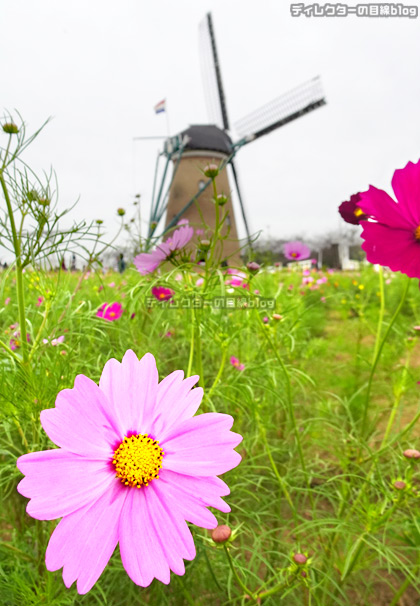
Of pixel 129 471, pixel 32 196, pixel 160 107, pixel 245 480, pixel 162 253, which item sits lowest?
pixel 245 480

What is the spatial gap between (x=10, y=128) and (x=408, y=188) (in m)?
0.50

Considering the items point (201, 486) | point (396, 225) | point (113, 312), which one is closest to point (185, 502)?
point (201, 486)

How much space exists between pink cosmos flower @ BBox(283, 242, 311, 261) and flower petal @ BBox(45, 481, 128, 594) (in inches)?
67.6

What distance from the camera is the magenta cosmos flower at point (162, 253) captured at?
569 mm

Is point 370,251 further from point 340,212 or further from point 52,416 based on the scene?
point 52,416

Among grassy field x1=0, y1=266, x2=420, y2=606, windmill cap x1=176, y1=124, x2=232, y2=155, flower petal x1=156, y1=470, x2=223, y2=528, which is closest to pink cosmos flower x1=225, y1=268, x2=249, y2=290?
grassy field x1=0, y1=266, x2=420, y2=606

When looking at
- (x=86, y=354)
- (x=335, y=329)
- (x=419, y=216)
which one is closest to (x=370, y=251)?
(x=419, y=216)

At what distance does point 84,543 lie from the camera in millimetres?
214

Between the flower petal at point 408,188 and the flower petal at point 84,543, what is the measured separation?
0.43 m

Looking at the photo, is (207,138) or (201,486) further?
(207,138)

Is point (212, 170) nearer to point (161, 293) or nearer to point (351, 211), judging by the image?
point (351, 211)

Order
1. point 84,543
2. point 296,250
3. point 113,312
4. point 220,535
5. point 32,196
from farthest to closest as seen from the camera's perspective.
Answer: point 296,250 < point 113,312 < point 32,196 < point 220,535 < point 84,543

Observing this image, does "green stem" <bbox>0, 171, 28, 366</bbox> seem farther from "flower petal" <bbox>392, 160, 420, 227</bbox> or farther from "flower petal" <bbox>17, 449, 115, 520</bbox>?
"flower petal" <bbox>392, 160, 420, 227</bbox>

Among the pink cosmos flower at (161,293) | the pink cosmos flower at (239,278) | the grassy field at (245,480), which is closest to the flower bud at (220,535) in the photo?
the grassy field at (245,480)
